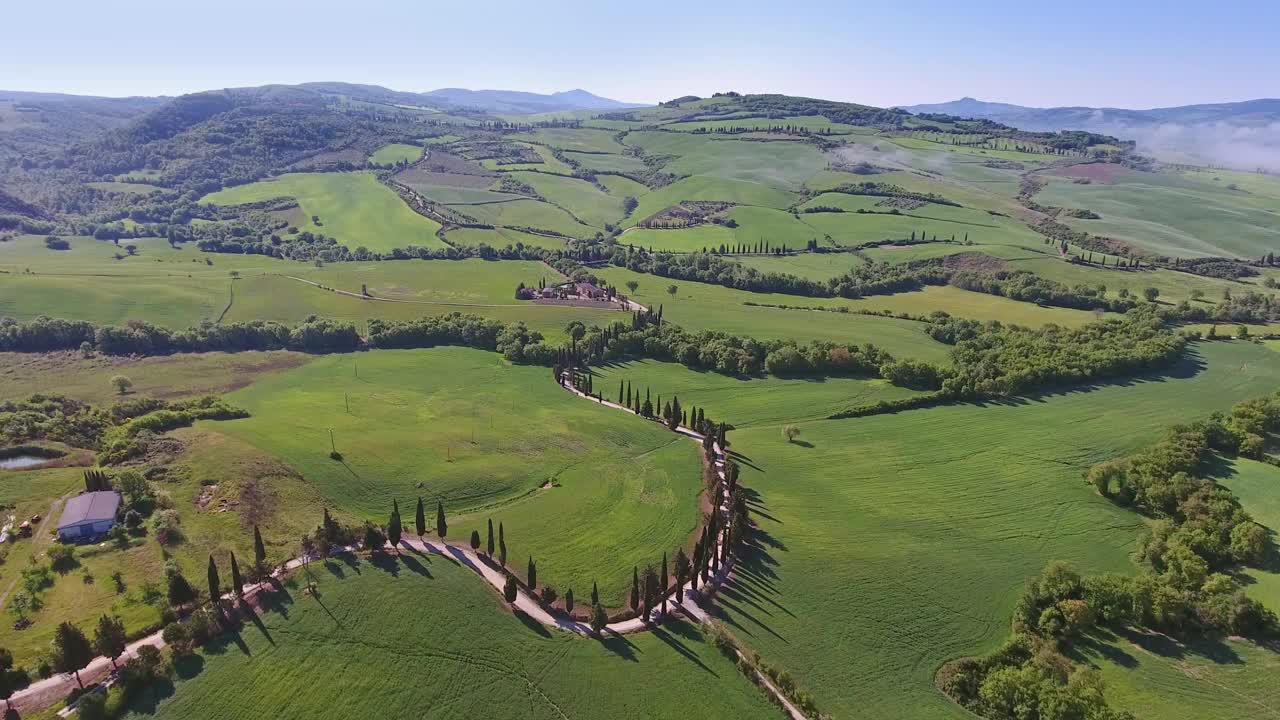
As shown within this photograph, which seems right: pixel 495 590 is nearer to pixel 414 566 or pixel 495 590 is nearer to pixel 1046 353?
pixel 414 566

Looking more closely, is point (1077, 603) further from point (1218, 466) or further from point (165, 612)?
point (165, 612)

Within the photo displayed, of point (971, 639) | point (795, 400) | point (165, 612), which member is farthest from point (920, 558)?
point (165, 612)

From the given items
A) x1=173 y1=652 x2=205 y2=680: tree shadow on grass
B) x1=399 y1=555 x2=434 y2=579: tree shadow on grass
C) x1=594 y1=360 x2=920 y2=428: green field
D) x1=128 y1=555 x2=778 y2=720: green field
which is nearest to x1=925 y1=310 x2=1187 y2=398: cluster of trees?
x1=594 y1=360 x2=920 y2=428: green field

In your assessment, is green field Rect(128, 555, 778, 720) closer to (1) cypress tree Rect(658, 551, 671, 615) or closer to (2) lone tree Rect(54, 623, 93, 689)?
(1) cypress tree Rect(658, 551, 671, 615)

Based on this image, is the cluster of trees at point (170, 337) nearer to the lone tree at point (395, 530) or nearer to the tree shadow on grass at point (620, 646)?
the lone tree at point (395, 530)

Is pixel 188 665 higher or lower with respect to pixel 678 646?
higher

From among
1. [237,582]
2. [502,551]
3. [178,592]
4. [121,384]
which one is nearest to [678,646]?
[502,551]

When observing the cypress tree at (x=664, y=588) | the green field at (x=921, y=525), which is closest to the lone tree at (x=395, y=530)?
the cypress tree at (x=664, y=588)
